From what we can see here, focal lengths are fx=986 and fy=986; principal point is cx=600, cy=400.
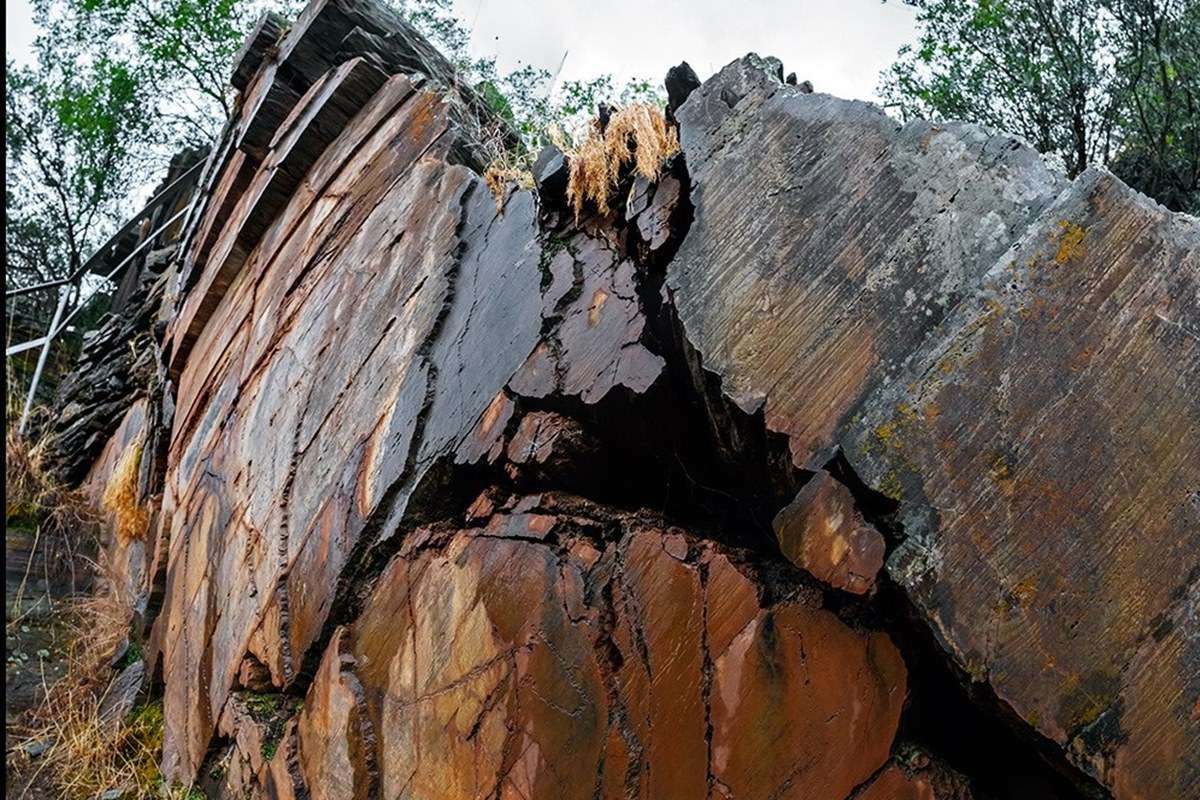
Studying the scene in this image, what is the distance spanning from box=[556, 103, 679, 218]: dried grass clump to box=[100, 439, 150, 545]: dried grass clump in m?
4.24

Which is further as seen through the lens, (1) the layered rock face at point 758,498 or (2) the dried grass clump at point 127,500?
(2) the dried grass clump at point 127,500

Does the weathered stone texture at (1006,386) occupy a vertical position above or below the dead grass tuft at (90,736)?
above

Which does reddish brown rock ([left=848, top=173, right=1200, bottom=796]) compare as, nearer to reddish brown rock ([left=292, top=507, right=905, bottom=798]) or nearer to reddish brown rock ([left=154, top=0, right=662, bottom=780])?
reddish brown rock ([left=292, top=507, right=905, bottom=798])

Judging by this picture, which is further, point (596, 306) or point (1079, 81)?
point (1079, 81)

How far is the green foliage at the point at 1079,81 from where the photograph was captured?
6.36m

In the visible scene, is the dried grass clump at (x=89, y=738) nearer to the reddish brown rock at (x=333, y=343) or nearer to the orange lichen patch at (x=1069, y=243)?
the reddish brown rock at (x=333, y=343)

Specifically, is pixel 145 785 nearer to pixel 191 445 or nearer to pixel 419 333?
pixel 191 445

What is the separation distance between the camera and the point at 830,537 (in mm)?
2385

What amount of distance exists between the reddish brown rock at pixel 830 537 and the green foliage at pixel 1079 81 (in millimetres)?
4557

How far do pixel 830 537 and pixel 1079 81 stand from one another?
19.1 feet

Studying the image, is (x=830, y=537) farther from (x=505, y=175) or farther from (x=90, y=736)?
(x=90, y=736)

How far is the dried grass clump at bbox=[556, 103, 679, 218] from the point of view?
3226mm

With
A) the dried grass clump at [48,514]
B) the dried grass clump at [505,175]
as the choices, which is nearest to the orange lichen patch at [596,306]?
the dried grass clump at [505,175]

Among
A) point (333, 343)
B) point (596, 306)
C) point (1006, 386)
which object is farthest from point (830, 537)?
point (333, 343)
